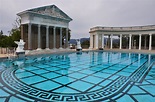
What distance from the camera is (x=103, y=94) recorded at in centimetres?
407

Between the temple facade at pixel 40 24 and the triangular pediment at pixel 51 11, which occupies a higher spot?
the triangular pediment at pixel 51 11

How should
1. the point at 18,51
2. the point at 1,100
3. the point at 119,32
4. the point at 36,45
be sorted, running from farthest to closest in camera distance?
the point at 119,32, the point at 36,45, the point at 18,51, the point at 1,100

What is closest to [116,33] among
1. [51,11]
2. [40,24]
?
[51,11]

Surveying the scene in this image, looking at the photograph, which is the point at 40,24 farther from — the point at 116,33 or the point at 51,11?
the point at 116,33

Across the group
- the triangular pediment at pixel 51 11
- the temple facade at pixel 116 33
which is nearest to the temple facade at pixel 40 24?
the triangular pediment at pixel 51 11

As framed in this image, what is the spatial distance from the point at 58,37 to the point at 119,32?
13.5 meters

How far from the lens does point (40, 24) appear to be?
17.8 meters

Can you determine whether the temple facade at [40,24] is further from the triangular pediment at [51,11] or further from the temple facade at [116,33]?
the temple facade at [116,33]

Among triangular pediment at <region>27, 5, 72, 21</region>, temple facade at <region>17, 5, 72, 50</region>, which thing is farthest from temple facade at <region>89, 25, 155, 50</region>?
triangular pediment at <region>27, 5, 72, 21</region>

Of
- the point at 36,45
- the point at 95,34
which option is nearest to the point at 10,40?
the point at 36,45

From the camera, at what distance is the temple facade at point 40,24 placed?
1661cm

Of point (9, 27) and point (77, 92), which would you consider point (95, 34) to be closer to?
point (9, 27)

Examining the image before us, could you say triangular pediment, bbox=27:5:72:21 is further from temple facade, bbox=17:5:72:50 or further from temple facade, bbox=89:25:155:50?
temple facade, bbox=89:25:155:50

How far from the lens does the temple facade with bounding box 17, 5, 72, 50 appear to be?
1661 cm
